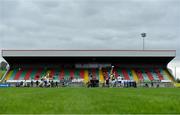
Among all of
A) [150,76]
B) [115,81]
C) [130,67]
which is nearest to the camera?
[115,81]

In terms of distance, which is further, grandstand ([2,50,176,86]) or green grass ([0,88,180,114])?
grandstand ([2,50,176,86])

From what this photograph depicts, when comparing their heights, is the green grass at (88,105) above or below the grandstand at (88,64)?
below

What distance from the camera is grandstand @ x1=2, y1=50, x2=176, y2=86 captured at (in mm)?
70688

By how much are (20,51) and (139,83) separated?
2376cm

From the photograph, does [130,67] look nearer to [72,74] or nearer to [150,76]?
[150,76]

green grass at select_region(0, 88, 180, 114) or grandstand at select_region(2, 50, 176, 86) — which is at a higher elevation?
grandstand at select_region(2, 50, 176, 86)

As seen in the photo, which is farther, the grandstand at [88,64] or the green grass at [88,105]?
the grandstand at [88,64]

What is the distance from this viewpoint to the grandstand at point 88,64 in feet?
232

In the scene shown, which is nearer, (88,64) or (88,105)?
(88,105)

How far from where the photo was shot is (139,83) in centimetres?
6397

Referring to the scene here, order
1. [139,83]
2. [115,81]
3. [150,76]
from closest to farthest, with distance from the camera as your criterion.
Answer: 1. [115,81]
2. [139,83]
3. [150,76]

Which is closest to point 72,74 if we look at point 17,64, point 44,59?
point 44,59

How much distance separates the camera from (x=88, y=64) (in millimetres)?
74938

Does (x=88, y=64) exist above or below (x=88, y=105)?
above
